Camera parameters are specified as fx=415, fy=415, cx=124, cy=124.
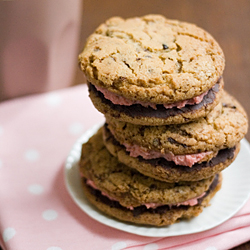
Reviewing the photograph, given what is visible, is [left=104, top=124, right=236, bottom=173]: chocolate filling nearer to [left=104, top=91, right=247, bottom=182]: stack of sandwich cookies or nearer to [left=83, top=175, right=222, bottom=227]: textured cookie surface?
[left=104, top=91, right=247, bottom=182]: stack of sandwich cookies

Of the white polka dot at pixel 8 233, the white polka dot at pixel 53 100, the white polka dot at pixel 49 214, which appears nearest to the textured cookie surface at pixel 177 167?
the white polka dot at pixel 49 214

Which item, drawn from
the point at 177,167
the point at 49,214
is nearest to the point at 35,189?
the point at 49,214

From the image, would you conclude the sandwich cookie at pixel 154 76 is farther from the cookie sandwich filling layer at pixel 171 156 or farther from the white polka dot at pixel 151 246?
the white polka dot at pixel 151 246

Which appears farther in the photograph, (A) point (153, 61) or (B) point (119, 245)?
(B) point (119, 245)

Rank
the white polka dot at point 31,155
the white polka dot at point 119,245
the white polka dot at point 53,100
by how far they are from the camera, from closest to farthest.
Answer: the white polka dot at point 119,245, the white polka dot at point 31,155, the white polka dot at point 53,100

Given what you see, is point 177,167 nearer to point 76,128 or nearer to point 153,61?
point 153,61

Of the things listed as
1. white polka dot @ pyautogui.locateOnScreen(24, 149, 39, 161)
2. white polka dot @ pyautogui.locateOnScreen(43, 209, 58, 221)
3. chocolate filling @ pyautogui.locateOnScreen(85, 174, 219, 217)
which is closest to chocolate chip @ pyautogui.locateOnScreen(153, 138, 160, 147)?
chocolate filling @ pyautogui.locateOnScreen(85, 174, 219, 217)

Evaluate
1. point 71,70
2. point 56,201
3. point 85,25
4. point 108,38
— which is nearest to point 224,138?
point 108,38
